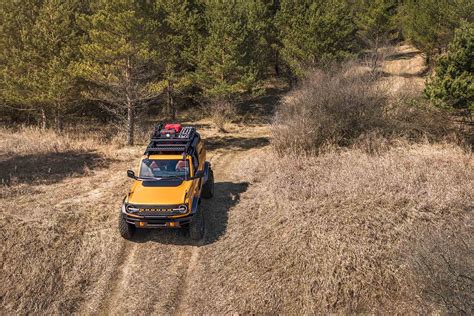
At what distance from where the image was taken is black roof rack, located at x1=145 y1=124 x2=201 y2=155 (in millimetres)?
9922

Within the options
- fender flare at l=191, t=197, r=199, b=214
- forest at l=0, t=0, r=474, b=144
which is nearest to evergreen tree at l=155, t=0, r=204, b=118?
forest at l=0, t=0, r=474, b=144

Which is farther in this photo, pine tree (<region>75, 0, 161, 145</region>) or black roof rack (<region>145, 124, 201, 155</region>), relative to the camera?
pine tree (<region>75, 0, 161, 145</region>)

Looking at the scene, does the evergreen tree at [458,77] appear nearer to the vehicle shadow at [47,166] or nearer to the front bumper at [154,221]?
the front bumper at [154,221]

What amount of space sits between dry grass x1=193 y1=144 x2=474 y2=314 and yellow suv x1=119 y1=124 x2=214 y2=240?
1311 mm

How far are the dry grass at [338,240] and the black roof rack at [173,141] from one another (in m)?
2.72

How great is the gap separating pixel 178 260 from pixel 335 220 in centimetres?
453

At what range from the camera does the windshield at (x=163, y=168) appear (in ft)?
31.2

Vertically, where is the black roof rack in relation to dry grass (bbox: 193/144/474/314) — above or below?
above

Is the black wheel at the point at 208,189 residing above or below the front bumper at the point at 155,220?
below

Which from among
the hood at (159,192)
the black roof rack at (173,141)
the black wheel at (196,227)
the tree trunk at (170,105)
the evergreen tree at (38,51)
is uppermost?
the evergreen tree at (38,51)

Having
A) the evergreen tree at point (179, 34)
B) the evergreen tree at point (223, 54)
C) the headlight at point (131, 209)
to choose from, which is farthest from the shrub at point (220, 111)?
the headlight at point (131, 209)

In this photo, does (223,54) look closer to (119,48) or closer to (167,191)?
(119,48)

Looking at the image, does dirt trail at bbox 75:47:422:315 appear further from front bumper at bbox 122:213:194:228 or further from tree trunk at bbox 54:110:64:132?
tree trunk at bbox 54:110:64:132

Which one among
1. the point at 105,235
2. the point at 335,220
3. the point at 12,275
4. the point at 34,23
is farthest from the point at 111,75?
the point at 335,220
